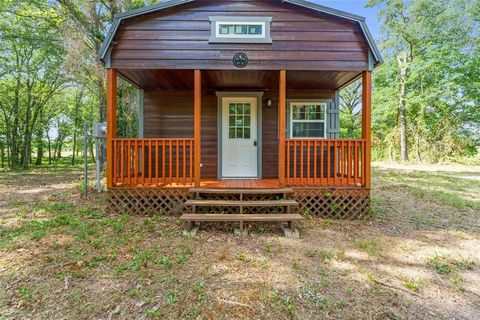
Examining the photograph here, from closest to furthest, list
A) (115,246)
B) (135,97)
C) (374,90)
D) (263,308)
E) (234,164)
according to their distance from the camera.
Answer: (263,308) → (115,246) → (234,164) → (135,97) → (374,90)

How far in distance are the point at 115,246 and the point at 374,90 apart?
67.9 feet

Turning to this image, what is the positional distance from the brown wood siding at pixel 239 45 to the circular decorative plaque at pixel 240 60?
68 mm

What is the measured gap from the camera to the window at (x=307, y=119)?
622cm

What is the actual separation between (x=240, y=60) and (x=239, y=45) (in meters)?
0.28

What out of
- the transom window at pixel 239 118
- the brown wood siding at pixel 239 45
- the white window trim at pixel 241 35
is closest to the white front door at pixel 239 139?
the transom window at pixel 239 118

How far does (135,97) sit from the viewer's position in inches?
354

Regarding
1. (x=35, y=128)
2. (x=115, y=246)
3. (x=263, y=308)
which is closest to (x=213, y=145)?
(x=115, y=246)

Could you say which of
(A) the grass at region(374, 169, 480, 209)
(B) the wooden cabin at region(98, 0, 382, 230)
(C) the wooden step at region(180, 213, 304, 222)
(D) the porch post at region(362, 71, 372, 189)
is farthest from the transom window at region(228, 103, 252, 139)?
(A) the grass at region(374, 169, 480, 209)

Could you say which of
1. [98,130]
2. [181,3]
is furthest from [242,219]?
[98,130]

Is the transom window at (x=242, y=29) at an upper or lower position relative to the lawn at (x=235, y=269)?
upper

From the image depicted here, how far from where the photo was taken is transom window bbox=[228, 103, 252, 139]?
20.6 feet

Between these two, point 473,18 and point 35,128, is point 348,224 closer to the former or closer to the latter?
point 35,128

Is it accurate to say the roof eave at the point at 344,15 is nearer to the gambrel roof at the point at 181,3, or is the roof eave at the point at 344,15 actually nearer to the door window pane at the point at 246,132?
the gambrel roof at the point at 181,3

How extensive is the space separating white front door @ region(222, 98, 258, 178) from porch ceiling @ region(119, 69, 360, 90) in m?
0.47
